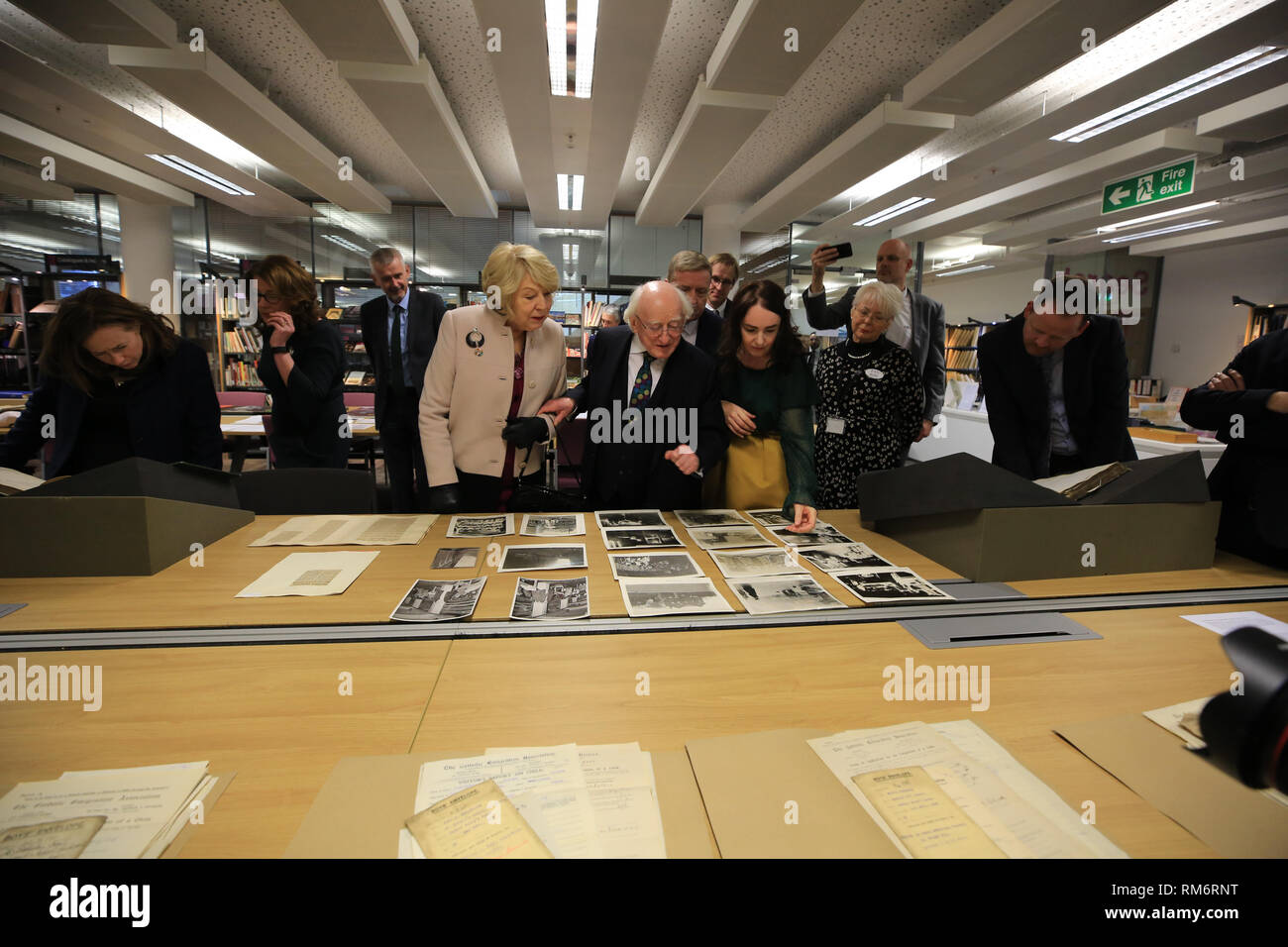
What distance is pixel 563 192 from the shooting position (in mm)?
7754

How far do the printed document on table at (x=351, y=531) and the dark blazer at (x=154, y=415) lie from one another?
569 millimetres

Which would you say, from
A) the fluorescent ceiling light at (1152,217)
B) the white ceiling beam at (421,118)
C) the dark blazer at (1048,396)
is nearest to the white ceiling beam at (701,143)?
the white ceiling beam at (421,118)

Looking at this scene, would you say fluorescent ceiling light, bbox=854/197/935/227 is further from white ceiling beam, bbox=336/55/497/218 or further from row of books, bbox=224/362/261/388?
row of books, bbox=224/362/261/388

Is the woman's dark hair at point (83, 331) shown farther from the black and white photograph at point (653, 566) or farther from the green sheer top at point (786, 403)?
the green sheer top at point (786, 403)

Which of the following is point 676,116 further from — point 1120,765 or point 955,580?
point 1120,765

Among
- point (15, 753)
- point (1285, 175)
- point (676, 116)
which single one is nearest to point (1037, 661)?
point (15, 753)

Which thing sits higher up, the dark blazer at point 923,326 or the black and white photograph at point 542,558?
the dark blazer at point 923,326

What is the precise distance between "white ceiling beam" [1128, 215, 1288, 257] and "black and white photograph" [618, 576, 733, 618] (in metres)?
9.84

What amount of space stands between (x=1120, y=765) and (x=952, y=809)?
0.27 metres

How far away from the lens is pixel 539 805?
0.70 m

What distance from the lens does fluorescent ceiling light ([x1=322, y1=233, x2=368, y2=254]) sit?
28.5 feet

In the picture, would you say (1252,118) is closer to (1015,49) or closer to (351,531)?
(1015,49)

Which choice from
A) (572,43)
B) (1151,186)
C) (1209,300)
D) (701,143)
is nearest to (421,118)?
(572,43)

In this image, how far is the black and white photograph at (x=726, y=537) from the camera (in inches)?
64.0
